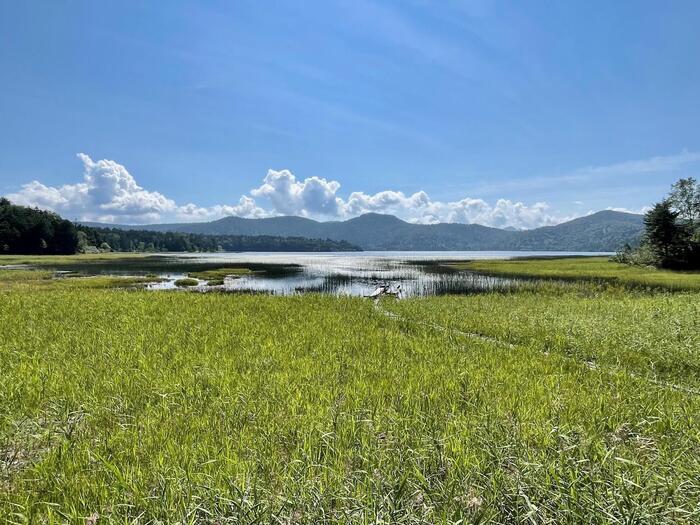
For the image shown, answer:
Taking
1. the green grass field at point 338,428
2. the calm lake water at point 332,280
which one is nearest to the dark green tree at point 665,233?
the calm lake water at point 332,280

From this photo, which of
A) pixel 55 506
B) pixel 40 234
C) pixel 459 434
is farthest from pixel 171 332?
pixel 40 234

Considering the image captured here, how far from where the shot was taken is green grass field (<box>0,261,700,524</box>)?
163 inches

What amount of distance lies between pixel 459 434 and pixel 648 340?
565 inches

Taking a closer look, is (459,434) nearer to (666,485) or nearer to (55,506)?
(666,485)

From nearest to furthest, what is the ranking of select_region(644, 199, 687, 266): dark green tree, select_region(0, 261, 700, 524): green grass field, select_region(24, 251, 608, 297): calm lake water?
1. select_region(0, 261, 700, 524): green grass field
2. select_region(24, 251, 608, 297): calm lake water
3. select_region(644, 199, 687, 266): dark green tree

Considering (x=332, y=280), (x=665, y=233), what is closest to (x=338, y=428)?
(x=332, y=280)

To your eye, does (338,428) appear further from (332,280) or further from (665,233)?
(665,233)

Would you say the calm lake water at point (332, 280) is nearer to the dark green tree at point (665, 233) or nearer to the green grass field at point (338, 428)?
the green grass field at point (338, 428)

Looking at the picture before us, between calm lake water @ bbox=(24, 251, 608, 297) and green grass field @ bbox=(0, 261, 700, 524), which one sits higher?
green grass field @ bbox=(0, 261, 700, 524)

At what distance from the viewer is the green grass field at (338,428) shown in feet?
13.5

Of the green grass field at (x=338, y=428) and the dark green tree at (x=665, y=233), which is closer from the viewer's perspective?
the green grass field at (x=338, y=428)

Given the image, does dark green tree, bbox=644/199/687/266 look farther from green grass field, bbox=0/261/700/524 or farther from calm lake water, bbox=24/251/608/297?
green grass field, bbox=0/261/700/524

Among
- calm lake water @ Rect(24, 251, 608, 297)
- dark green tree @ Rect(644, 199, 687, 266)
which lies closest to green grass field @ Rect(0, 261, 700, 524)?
calm lake water @ Rect(24, 251, 608, 297)

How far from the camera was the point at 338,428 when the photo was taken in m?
6.30
